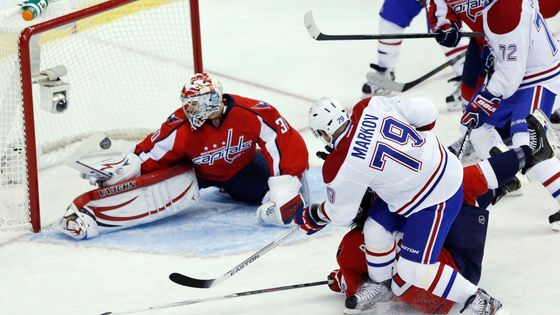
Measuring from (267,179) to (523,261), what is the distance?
109cm

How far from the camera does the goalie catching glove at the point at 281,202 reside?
486 cm

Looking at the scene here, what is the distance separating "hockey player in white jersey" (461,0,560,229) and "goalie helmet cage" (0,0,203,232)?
1411mm

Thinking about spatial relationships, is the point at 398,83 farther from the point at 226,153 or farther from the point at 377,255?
the point at 377,255

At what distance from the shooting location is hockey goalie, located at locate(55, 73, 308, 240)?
4887 mm

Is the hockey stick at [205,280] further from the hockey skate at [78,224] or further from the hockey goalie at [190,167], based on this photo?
the hockey skate at [78,224]

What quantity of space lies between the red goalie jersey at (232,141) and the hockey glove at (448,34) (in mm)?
698

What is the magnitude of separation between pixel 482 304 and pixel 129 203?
5.13 ft

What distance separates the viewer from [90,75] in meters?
5.64

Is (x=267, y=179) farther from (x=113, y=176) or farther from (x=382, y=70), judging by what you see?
(x=382, y=70)

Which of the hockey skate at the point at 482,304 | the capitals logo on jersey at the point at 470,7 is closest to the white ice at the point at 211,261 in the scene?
the hockey skate at the point at 482,304

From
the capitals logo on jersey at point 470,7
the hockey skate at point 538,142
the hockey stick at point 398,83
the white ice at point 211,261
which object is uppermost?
the capitals logo on jersey at point 470,7

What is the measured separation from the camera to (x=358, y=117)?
401 cm

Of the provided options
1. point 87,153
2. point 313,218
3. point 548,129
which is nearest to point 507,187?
point 548,129

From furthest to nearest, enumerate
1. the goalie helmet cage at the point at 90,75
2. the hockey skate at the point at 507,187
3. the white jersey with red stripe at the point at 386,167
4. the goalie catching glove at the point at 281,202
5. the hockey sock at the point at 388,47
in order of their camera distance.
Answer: the hockey sock at the point at 388,47, the goalie helmet cage at the point at 90,75, the goalie catching glove at the point at 281,202, the hockey skate at the point at 507,187, the white jersey with red stripe at the point at 386,167
